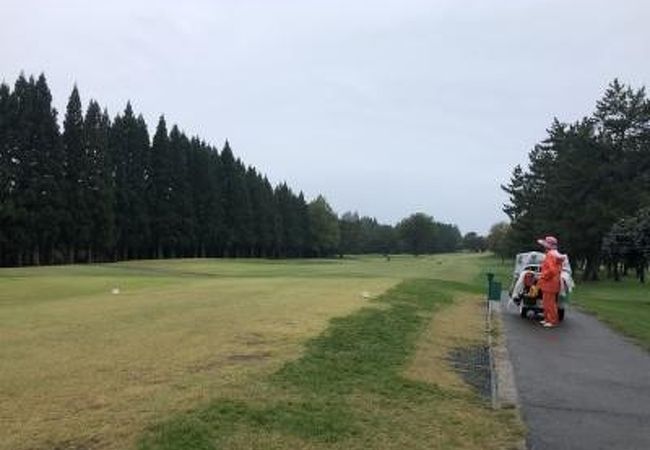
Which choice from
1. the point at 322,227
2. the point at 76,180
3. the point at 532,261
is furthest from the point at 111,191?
the point at 322,227

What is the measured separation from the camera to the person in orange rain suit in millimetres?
21016

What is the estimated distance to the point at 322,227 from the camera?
490 feet

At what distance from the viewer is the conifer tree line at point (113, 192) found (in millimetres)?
69688

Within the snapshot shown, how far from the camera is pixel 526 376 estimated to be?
12.3 metres

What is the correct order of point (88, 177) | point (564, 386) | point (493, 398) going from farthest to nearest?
1. point (88, 177)
2. point (564, 386)
3. point (493, 398)

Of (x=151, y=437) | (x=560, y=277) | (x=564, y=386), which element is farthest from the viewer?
(x=560, y=277)

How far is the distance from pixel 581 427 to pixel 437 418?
5.06 feet

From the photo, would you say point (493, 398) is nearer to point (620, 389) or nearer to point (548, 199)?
point (620, 389)

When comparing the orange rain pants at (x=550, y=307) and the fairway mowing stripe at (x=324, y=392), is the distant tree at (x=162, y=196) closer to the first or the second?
the orange rain pants at (x=550, y=307)

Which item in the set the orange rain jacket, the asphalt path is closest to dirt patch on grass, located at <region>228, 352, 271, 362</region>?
the asphalt path

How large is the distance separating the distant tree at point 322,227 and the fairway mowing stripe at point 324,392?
5121 inches

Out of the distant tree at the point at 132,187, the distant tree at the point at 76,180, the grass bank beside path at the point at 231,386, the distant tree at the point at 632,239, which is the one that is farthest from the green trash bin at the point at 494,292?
the distant tree at the point at 132,187

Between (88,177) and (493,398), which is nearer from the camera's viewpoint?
(493,398)

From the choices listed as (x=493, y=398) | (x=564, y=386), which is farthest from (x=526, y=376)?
(x=493, y=398)
